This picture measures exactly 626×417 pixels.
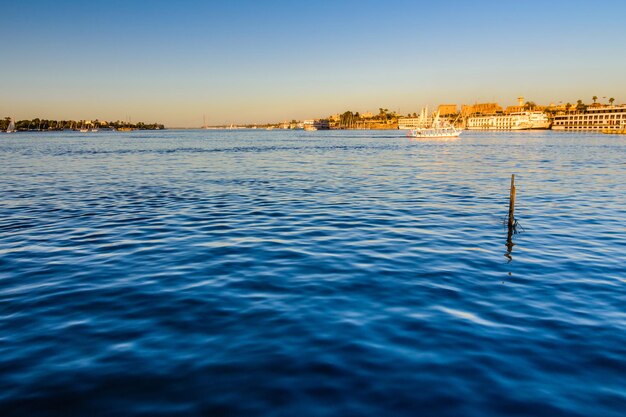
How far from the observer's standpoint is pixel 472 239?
64.1 ft

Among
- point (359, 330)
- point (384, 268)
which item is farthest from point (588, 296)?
point (359, 330)

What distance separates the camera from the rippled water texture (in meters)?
7.75

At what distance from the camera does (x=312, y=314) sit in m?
11.3

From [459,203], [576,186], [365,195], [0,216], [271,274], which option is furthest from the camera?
[576,186]

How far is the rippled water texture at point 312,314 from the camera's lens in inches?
305

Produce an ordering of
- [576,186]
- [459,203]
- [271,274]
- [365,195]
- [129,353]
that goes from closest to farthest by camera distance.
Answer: [129,353], [271,274], [459,203], [365,195], [576,186]

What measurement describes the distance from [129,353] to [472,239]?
48.3 ft

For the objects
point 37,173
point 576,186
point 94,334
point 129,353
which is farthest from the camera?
point 37,173

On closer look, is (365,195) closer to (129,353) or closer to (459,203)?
(459,203)

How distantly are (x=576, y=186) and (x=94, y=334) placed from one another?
38833 mm

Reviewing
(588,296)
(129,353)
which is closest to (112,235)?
(129,353)

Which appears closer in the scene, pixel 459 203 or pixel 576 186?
pixel 459 203

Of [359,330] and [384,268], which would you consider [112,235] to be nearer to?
[384,268]

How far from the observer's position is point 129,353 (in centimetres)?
921
